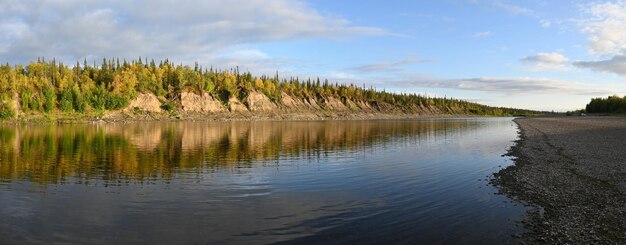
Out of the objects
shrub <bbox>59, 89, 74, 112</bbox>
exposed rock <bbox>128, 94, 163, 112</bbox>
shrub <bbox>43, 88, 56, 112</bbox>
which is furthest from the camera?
exposed rock <bbox>128, 94, 163, 112</bbox>

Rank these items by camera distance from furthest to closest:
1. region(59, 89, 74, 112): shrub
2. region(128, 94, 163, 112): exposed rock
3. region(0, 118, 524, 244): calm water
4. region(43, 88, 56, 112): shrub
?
region(128, 94, 163, 112): exposed rock, region(59, 89, 74, 112): shrub, region(43, 88, 56, 112): shrub, region(0, 118, 524, 244): calm water

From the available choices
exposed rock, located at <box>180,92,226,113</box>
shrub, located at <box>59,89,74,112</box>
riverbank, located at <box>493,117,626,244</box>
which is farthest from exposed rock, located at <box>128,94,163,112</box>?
riverbank, located at <box>493,117,626,244</box>

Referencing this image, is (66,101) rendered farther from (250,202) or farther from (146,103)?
(250,202)

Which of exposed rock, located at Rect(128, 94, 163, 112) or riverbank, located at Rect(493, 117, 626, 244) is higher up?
exposed rock, located at Rect(128, 94, 163, 112)

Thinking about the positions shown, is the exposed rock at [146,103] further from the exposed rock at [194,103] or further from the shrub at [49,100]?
the shrub at [49,100]

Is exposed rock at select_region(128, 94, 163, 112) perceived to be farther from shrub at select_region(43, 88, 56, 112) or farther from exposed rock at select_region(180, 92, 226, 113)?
shrub at select_region(43, 88, 56, 112)

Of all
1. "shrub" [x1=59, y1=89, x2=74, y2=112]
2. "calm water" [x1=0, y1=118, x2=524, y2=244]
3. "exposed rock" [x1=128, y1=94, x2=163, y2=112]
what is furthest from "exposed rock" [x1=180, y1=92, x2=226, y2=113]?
"calm water" [x1=0, y1=118, x2=524, y2=244]

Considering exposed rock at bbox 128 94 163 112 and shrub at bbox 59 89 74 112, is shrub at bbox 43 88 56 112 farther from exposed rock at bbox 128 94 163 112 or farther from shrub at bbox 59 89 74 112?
exposed rock at bbox 128 94 163 112

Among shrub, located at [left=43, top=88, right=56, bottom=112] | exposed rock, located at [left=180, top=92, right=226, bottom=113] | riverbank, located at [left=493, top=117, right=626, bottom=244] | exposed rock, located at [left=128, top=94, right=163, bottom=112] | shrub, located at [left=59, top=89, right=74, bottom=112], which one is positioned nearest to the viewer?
riverbank, located at [left=493, top=117, right=626, bottom=244]

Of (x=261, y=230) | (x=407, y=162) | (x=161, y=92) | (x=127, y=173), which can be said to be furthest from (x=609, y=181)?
(x=161, y=92)

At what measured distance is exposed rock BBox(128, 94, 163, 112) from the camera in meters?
177

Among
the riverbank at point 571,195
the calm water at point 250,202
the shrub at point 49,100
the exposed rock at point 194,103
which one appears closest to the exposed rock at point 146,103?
the exposed rock at point 194,103

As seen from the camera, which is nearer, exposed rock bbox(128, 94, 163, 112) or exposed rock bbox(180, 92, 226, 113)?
exposed rock bbox(128, 94, 163, 112)

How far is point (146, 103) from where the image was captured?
180375 millimetres
